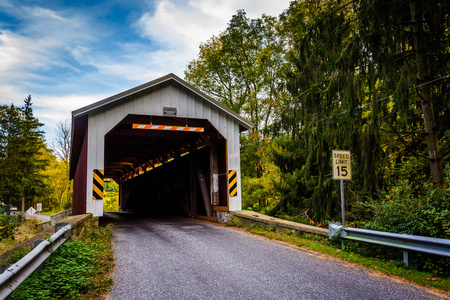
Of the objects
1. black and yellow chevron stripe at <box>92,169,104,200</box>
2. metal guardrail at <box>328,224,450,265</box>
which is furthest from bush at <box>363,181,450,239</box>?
black and yellow chevron stripe at <box>92,169,104,200</box>

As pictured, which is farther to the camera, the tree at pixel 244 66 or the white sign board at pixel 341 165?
the tree at pixel 244 66

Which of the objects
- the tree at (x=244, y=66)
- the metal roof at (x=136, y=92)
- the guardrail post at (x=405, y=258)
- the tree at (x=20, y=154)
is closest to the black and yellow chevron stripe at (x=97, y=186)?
the metal roof at (x=136, y=92)

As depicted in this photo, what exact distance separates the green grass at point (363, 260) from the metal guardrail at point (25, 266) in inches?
167

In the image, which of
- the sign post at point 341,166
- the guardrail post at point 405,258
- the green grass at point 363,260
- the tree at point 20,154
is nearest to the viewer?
the green grass at point 363,260

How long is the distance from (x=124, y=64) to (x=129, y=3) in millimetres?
2882

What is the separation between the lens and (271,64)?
19.8 metres

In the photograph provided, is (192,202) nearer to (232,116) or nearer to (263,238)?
(232,116)

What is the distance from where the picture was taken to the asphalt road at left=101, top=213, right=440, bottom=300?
3.49 meters

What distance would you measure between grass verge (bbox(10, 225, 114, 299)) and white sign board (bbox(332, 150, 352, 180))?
13.7ft

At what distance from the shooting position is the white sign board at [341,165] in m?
6.04

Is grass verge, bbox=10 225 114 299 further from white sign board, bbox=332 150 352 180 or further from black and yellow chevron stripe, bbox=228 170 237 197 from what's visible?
black and yellow chevron stripe, bbox=228 170 237 197

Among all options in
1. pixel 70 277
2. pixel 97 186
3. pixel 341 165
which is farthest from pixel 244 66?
pixel 70 277

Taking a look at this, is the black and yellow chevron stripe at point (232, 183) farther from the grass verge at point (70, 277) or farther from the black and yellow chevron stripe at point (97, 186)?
the grass verge at point (70, 277)

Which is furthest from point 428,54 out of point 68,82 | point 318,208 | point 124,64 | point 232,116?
point 68,82
